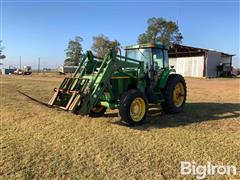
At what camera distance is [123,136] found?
6078 mm

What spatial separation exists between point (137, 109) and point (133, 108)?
0.16 metres

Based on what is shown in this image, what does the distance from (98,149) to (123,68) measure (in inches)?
128

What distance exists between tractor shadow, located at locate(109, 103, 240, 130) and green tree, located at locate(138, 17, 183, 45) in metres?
51.8

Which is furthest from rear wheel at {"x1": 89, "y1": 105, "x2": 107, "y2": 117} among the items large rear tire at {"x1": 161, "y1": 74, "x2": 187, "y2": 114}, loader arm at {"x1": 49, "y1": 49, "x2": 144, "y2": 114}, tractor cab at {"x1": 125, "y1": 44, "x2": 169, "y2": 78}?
large rear tire at {"x1": 161, "y1": 74, "x2": 187, "y2": 114}

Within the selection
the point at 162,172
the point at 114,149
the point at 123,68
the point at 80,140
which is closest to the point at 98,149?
the point at 114,149

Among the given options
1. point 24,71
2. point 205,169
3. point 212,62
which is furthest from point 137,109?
point 24,71

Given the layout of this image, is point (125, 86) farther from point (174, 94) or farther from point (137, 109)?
point (174, 94)

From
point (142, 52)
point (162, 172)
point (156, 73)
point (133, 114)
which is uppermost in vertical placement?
point (142, 52)

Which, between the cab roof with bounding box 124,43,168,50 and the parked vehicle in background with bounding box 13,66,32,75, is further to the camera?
the parked vehicle in background with bounding box 13,66,32,75

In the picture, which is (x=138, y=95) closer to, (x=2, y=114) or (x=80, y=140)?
(x=80, y=140)

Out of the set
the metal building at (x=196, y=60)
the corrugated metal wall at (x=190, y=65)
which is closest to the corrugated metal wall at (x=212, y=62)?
the metal building at (x=196, y=60)

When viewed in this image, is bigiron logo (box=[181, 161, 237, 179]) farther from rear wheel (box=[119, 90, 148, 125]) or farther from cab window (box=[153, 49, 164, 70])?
cab window (box=[153, 49, 164, 70])

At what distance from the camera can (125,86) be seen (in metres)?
7.99

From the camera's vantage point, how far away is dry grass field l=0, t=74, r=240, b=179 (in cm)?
425
